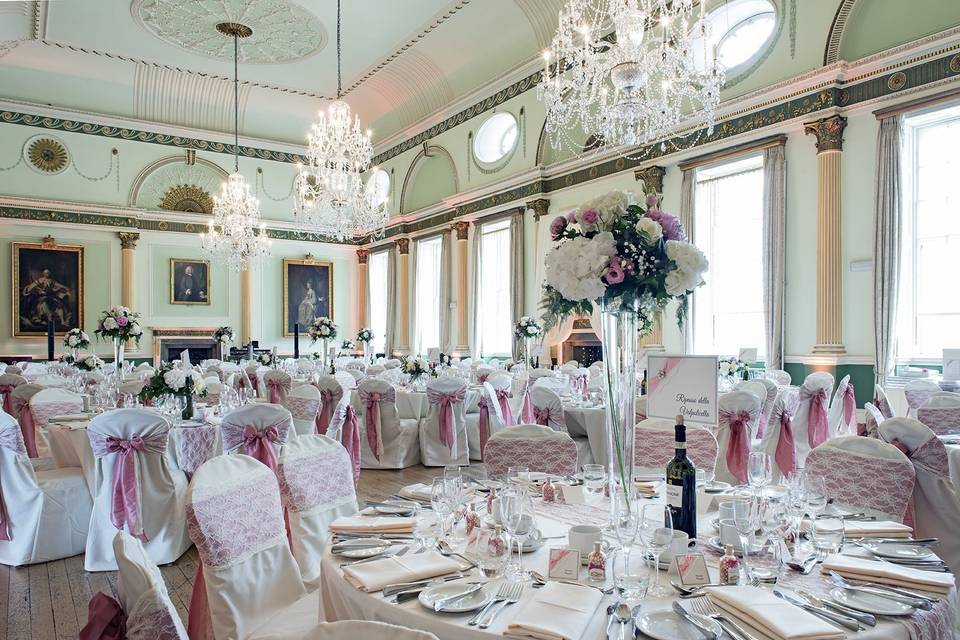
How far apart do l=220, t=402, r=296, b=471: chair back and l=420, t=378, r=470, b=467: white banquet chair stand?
2.73 m

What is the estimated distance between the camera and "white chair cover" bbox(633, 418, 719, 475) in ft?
10.6

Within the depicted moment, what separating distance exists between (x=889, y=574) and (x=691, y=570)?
51cm

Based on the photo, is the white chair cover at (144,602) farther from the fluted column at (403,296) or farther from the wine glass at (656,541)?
the fluted column at (403,296)

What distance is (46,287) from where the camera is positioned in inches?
543

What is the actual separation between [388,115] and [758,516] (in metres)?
15.2

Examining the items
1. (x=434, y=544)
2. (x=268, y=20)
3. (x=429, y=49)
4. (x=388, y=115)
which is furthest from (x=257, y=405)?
(x=388, y=115)

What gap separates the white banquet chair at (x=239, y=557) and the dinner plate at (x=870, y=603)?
1556 millimetres

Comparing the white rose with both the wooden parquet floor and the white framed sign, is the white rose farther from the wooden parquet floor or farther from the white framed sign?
the wooden parquet floor

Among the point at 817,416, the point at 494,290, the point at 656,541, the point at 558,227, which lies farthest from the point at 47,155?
the point at 656,541

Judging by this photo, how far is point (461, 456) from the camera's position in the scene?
711 centimetres

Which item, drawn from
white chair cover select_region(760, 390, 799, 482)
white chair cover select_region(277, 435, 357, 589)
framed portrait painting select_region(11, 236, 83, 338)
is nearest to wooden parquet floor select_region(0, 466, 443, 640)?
white chair cover select_region(277, 435, 357, 589)

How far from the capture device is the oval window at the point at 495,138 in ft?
41.5

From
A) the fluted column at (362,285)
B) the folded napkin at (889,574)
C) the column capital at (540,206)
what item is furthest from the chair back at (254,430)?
the fluted column at (362,285)

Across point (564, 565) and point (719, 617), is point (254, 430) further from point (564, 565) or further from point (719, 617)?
point (719, 617)
